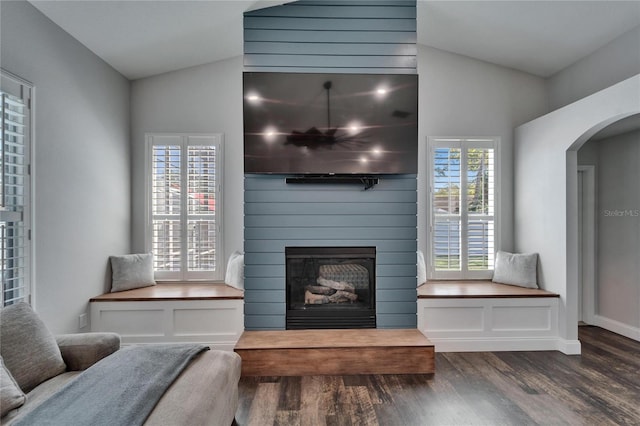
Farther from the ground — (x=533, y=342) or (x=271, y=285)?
(x=271, y=285)

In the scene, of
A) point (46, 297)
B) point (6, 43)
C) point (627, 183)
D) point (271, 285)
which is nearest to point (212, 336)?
point (271, 285)

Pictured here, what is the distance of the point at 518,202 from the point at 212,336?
379 cm

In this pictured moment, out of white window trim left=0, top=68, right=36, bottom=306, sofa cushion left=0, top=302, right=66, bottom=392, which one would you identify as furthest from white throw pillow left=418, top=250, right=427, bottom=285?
white window trim left=0, top=68, right=36, bottom=306

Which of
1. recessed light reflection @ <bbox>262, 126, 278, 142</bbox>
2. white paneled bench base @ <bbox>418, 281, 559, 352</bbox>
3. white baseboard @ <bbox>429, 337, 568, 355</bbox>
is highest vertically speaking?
recessed light reflection @ <bbox>262, 126, 278, 142</bbox>

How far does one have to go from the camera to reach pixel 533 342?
351 centimetres

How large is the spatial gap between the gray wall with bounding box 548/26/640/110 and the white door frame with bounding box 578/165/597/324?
3.08 feet

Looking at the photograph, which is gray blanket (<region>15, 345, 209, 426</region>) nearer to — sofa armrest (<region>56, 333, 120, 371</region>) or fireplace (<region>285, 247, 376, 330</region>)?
sofa armrest (<region>56, 333, 120, 371</region>)

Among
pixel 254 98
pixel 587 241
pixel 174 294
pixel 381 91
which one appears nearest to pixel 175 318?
pixel 174 294

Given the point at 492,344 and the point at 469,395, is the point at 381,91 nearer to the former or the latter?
the point at 469,395

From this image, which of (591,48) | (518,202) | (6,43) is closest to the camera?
(6,43)

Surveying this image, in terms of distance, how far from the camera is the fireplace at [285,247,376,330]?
3.35 metres

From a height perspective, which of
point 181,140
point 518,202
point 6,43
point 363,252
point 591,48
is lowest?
point 363,252

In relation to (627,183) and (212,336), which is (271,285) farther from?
(627,183)

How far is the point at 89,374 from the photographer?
182 centimetres
